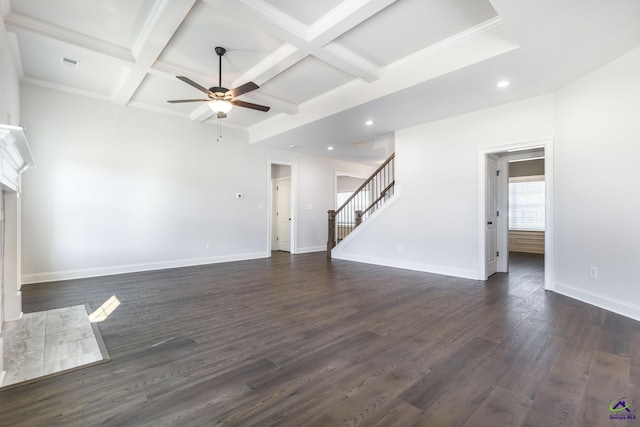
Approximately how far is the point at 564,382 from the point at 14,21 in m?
5.69

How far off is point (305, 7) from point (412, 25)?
1.12m

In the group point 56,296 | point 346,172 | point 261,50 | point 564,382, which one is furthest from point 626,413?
point 346,172

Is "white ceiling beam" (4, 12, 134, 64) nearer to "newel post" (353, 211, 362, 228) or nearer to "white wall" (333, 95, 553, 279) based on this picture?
"white wall" (333, 95, 553, 279)

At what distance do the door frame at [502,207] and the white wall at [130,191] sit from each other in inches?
184

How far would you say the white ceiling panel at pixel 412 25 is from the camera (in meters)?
2.77

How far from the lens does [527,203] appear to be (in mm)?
8195

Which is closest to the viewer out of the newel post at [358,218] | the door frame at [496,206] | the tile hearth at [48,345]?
the tile hearth at [48,345]

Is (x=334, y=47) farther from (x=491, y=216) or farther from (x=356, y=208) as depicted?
(x=356, y=208)

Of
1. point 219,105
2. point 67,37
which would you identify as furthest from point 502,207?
point 67,37

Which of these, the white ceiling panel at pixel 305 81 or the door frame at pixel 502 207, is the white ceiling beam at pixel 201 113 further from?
the door frame at pixel 502 207

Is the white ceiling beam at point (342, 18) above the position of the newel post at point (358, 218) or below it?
above

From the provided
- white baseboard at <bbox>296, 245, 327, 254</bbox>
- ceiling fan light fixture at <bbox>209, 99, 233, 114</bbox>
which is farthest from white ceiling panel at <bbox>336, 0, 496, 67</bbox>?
white baseboard at <bbox>296, 245, 327, 254</bbox>

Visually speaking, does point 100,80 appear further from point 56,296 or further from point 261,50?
→ point 56,296

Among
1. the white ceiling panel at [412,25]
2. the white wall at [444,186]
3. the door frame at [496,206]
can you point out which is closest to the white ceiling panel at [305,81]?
the white ceiling panel at [412,25]
